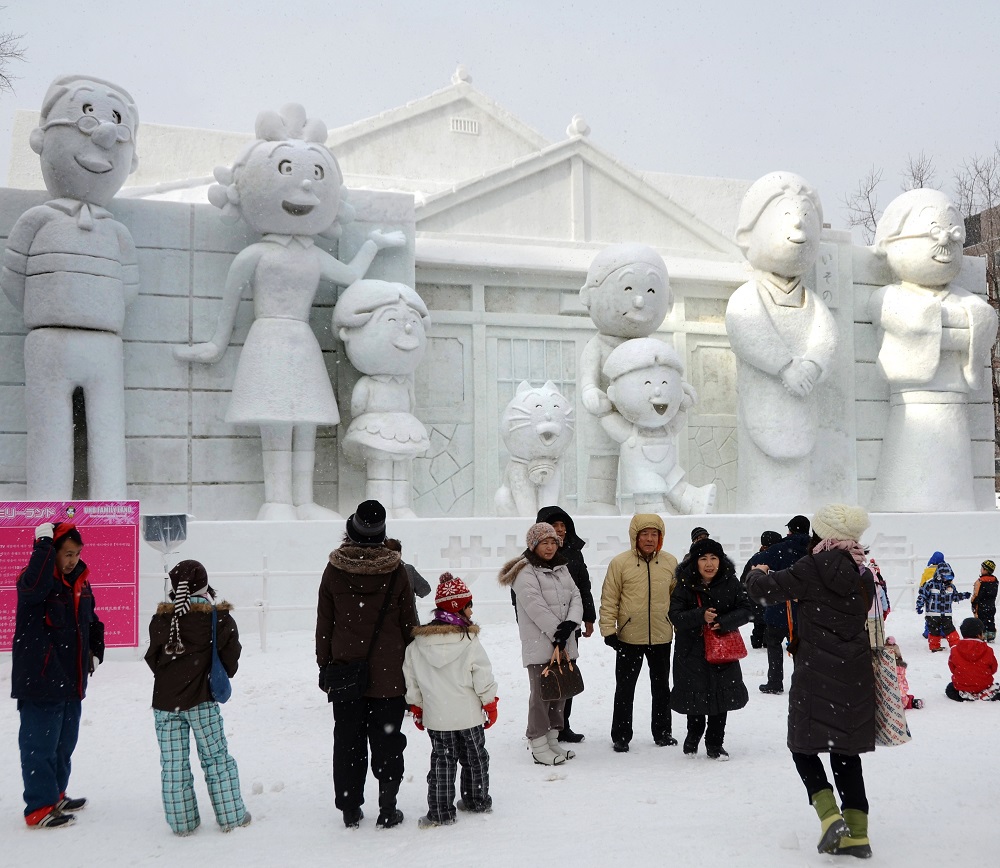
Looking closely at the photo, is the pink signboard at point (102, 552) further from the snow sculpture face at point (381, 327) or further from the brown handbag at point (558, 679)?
the brown handbag at point (558, 679)

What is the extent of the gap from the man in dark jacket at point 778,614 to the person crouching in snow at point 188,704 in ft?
8.52

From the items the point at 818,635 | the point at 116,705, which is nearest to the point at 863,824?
the point at 818,635

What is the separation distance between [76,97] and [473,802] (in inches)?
241

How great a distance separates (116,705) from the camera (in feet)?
18.4

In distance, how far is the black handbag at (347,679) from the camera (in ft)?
11.8

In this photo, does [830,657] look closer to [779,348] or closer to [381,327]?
[381,327]

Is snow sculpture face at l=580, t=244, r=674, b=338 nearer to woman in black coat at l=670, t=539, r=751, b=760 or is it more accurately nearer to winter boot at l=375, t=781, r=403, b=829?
woman in black coat at l=670, t=539, r=751, b=760

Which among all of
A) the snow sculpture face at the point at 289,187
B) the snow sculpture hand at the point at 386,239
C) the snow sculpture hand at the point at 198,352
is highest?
the snow sculpture face at the point at 289,187

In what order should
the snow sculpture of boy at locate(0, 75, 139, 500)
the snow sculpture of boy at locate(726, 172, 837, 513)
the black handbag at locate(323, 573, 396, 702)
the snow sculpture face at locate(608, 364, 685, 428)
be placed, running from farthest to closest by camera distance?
the snow sculpture of boy at locate(726, 172, 837, 513), the snow sculpture face at locate(608, 364, 685, 428), the snow sculpture of boy at locate(0, 75, 139, 500), the black handbag at locate(323, 573, 396, 702)

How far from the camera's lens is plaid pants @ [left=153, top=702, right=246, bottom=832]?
11.9 feet

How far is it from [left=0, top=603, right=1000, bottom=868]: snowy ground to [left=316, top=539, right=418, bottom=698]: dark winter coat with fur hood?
0.55 m

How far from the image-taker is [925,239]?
33.9 feet

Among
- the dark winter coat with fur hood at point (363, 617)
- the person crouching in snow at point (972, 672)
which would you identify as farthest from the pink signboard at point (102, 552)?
the person crouching in snow at point (972, 672)

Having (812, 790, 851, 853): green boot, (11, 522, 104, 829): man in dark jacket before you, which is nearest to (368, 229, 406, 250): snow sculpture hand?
(11, 522, 104, 829): man in dark jacket
